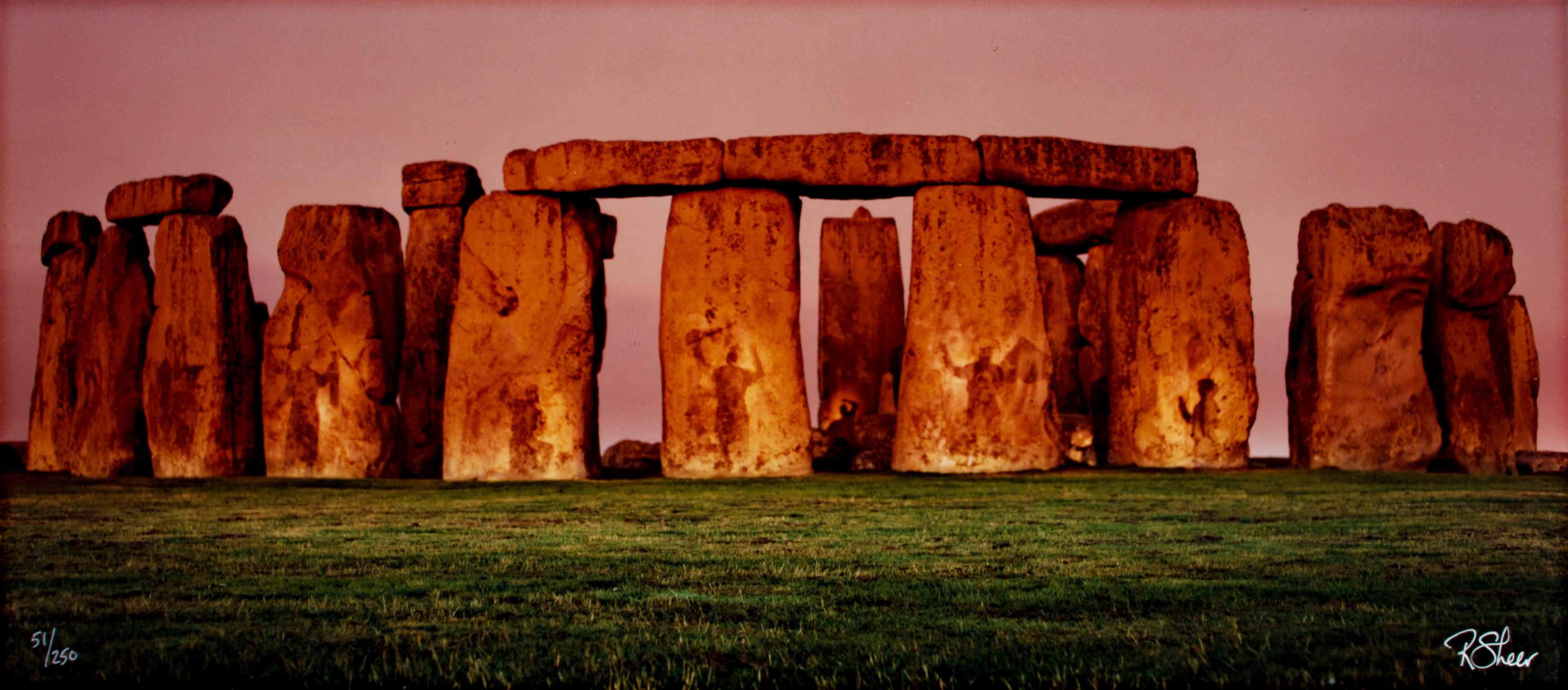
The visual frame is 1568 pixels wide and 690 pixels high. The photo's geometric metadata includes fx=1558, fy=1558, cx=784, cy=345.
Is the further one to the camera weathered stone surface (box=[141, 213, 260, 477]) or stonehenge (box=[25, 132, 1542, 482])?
weathered stone surface (box=[141, 213, 260, 477])

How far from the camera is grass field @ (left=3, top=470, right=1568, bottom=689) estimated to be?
15.5 ft

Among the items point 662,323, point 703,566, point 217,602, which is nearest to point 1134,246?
point 662,323

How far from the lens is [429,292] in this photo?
16.2m

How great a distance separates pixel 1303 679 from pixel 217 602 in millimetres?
3989

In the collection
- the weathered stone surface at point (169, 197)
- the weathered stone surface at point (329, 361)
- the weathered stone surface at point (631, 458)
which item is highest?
the weathered stone surface at point (169, 197)

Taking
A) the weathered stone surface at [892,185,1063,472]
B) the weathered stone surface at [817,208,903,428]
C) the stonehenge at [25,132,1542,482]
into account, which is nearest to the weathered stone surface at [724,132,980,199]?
the stonehenge at [25,132,1542,482]

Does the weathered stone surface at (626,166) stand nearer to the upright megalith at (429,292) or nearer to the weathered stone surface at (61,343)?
the upright megalith at (429,292)

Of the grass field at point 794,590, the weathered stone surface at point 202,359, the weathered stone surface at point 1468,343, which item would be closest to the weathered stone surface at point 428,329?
the weathered stone surface at point 202,359

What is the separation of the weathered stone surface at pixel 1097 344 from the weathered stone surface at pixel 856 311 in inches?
91.1
